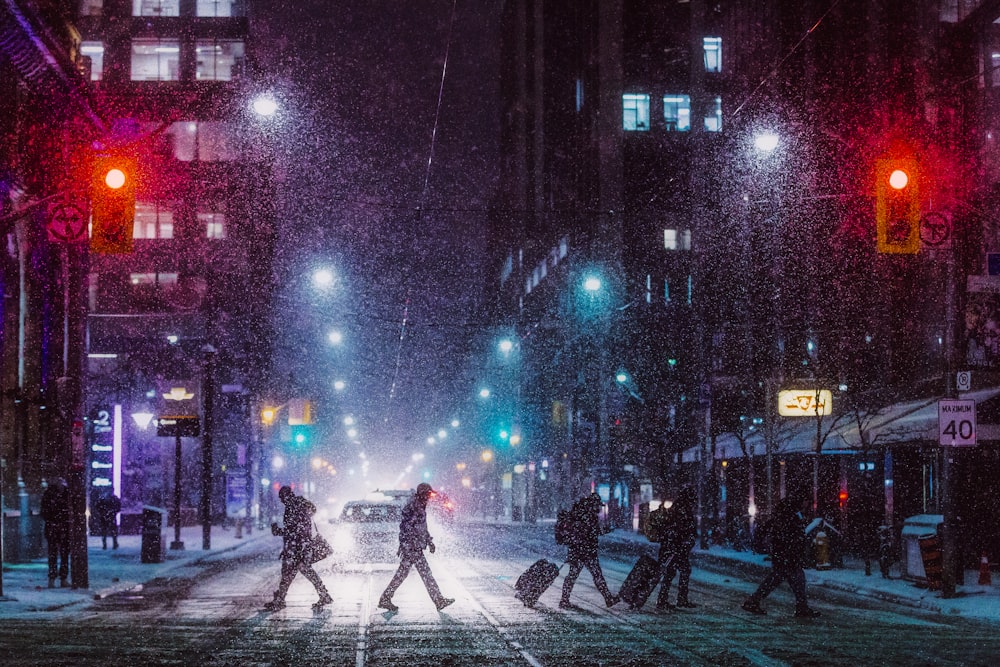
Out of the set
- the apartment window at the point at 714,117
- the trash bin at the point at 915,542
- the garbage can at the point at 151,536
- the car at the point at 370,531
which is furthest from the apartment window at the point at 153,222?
the trash bin at the point at 915,542

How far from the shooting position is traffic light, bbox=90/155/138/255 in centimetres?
1781

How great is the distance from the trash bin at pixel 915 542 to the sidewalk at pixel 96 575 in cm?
1458

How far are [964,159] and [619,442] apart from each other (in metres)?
47.3

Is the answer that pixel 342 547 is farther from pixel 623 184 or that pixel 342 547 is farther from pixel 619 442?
pixel 623 184

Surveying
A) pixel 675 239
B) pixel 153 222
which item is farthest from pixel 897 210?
pixel 153 222

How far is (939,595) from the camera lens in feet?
67.3

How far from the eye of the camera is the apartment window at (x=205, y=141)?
83125 mm

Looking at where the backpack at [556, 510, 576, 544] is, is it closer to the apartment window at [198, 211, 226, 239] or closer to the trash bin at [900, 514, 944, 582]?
the trash bin at [900, 514, 944, 582]

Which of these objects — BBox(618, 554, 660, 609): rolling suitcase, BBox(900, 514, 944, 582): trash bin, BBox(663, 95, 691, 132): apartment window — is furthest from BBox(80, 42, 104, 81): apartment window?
BBox(618, 554, 660, 609): rolling suitcase

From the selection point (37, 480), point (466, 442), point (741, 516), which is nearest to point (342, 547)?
point (37, 480)

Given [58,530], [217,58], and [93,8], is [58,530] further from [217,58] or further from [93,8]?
[93,8]

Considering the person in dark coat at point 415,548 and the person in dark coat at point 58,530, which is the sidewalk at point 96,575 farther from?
the person in dark coat at point 415,548

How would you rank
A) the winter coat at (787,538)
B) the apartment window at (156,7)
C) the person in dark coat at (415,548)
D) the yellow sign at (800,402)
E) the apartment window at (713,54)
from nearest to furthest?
the person in dark coat at (415,548), the winter coat at (787,538), the yellow sign at (800,402), the apartment window at (713,54), the apartment window at (156,7)

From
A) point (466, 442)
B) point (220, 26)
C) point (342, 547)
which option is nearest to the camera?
point (342, 547)
